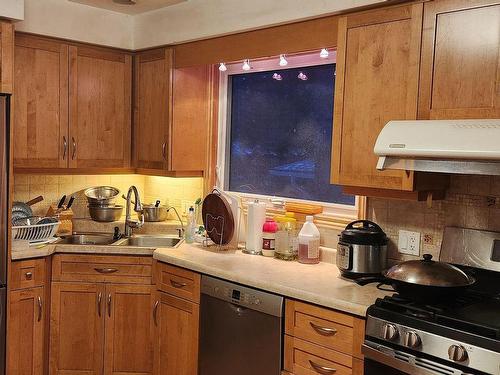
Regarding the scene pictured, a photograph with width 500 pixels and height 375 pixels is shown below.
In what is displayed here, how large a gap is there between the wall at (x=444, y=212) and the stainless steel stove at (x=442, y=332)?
0.39 ft

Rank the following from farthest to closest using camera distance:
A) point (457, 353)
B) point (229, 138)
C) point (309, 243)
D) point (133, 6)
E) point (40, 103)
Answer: point (229, 138) → point (133, 6) → point (40, 103) → point (309, 243) → point (457, 353)

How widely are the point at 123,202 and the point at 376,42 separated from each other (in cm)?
243

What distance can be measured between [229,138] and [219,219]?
733 millimetres

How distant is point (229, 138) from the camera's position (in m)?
4.03

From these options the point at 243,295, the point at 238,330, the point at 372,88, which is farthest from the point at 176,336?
the point at 372,88

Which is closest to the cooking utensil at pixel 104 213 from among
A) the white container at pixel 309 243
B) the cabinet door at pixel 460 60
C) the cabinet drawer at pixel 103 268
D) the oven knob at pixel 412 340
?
the cabinet drawer at pixel 103 268

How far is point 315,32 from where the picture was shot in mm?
2965

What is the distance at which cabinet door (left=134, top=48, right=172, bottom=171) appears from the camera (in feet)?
12.6

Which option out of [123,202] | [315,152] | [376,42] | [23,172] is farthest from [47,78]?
[376,42]

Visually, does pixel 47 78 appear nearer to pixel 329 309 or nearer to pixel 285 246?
pixel 285 246

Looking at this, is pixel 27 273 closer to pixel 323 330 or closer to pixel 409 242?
pixel 323 330

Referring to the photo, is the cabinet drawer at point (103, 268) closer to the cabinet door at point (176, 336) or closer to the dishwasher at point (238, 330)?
the cabinet door at point (176, 336)

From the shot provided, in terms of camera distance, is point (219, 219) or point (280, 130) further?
point (280, 130)

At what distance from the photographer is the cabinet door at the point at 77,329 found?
11.4 ft
